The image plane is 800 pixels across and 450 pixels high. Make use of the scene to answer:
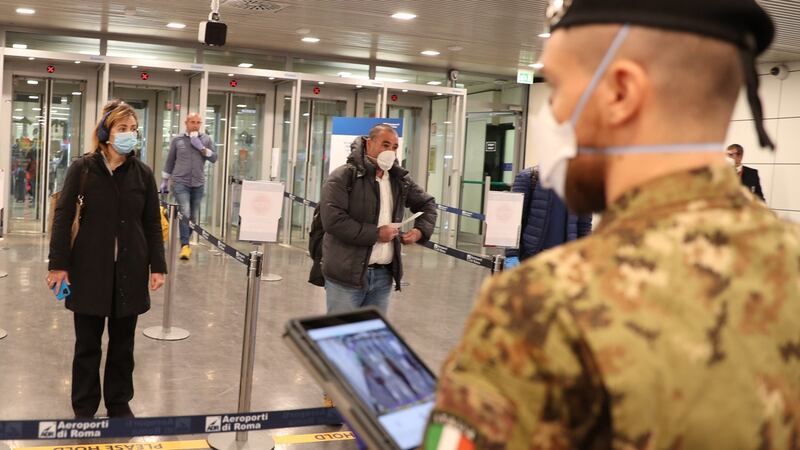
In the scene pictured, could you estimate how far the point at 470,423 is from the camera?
86 centimetres

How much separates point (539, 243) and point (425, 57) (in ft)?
30.5

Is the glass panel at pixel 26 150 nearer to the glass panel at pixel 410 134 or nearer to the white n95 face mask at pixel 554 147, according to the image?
the glass panel at pixel 410 134

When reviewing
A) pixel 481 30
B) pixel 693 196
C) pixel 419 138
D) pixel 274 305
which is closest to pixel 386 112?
pixel 419 138

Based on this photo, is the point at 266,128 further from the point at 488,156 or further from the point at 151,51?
the point at 488,156

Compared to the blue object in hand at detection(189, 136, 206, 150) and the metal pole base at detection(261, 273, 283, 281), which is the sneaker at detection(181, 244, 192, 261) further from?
the metal pole base at detection(261, 273, 283, 281)

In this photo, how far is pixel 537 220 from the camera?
18.5 ft

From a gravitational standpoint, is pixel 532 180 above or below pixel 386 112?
below

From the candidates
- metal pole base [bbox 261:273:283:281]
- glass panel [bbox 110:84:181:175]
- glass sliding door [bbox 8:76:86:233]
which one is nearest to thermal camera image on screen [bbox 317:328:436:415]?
metal pole base [bbox 261:273:283:281]

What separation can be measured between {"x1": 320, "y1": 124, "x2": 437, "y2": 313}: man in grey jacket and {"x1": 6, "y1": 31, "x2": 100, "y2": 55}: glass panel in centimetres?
986

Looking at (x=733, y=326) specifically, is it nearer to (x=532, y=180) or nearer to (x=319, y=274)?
(x=319, y=274)

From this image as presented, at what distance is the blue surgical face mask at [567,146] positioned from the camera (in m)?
0.95

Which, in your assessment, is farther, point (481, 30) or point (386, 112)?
point (386, 112)

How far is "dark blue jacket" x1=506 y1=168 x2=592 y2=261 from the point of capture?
5.55m

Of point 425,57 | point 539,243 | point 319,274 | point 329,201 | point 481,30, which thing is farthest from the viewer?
point 425,57
